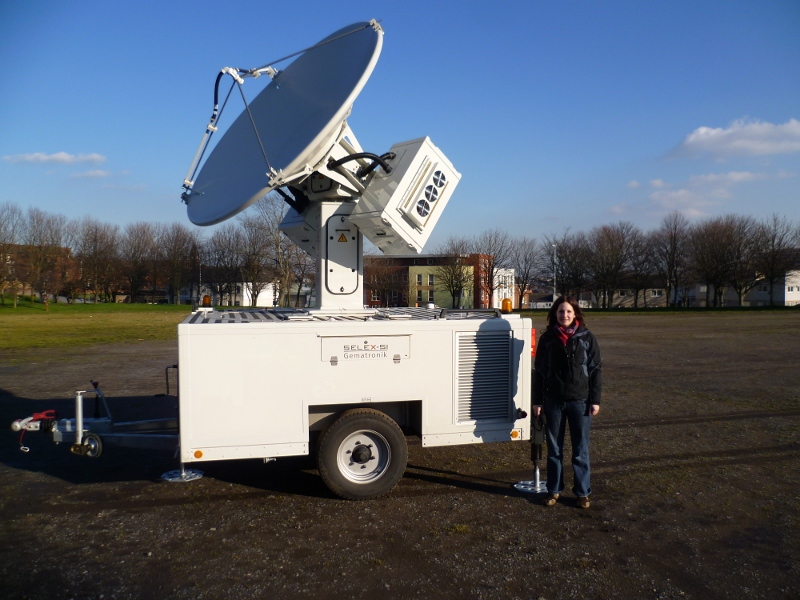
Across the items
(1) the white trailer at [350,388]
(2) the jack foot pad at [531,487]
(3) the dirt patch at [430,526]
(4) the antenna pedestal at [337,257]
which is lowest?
(3) the dirt patch at [430,526]

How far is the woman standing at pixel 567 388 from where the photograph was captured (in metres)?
5.73

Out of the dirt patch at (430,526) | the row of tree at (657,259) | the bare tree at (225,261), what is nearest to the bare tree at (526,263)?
the row of tree at (657,259)

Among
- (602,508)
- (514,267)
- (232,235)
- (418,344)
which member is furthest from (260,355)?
(514,267)

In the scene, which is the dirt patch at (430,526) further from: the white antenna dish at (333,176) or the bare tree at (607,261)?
the bare tree at (607,261)

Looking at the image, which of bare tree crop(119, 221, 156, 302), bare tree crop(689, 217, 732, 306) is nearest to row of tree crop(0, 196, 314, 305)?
bare tree crop(119, 221, 156, 302)

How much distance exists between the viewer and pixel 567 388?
5.71 metres

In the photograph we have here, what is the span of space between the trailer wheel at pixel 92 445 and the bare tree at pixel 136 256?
75440 millimetres

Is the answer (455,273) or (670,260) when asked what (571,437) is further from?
(670,260)

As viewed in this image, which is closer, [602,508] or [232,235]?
[602,508]

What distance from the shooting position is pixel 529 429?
245 inches

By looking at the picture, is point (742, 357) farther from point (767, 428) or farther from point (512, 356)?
point (512, 356)

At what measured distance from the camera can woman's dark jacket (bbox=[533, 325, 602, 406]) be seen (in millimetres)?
5707

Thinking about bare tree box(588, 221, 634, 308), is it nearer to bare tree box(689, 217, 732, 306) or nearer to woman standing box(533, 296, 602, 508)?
bare tree box(689, 217, 732, 306)

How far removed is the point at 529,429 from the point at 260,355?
2.73 m
